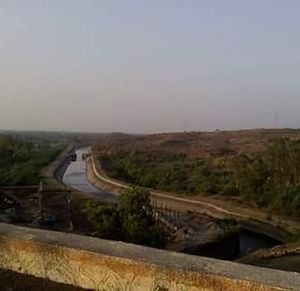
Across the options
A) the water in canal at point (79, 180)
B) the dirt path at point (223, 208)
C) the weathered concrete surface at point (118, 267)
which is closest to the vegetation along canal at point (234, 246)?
the dirt path at point (223, 208)

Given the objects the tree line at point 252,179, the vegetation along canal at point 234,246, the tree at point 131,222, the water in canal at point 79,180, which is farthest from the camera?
the water in canal at point 79,180

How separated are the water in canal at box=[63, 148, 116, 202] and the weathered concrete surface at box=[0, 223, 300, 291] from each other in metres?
29.0

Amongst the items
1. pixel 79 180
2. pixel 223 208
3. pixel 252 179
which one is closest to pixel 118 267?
pixel 223 208

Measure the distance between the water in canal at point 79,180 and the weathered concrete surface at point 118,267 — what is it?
29.0 m

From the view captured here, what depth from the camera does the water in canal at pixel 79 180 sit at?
4066 centimetres

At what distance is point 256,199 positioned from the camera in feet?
98.6

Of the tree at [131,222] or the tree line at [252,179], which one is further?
the tree line at [252,179]

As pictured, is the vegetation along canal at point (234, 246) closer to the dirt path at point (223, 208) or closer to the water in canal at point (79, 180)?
the dirt path at point (223, 208)

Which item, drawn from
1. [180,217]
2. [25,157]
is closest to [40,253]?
[180,217]

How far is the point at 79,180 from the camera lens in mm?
53844

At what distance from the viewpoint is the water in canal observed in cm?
4066

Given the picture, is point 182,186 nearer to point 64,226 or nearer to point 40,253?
point 64,226

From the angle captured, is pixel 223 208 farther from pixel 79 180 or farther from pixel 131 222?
pixel 79 180

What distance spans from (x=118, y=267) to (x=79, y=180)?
48.2 metres
